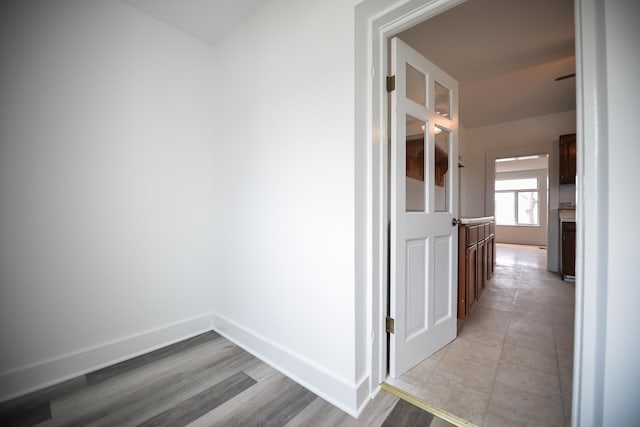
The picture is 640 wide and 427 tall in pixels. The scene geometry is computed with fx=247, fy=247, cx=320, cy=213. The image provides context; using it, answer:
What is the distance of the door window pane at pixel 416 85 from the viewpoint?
5.51 feet

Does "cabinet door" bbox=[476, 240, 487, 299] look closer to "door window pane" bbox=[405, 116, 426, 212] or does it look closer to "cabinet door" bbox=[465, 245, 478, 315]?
"cabinet door" bbox=[465, 245, 478, 315]

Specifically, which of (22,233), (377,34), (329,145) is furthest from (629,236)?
(22,233)

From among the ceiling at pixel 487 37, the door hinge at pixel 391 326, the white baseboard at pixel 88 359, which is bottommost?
the white baseboard at pixel 88 359

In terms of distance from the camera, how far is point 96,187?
1751 millimetres

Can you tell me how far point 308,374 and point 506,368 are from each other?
4.44 feet

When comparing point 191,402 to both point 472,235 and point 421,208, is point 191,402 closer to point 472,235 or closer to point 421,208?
point 421,208

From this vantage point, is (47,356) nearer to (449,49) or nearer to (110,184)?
(110,184)

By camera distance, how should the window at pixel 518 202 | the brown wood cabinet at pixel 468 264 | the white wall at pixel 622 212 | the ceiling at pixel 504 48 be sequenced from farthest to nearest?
1. the window at pixel 518 202
2. the brown wood cabinet at pixel 468 264
3. the ceiling at pixel 504 48
4. the white wall at pixel 622 212

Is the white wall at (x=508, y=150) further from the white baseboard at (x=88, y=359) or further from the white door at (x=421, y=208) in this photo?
the white baseboard at (x=88, y=359)

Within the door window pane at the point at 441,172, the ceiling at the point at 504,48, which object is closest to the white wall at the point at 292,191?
the door window pane at the point at 441,172

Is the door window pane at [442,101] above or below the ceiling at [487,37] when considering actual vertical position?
below

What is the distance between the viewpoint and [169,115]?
82.4 inches

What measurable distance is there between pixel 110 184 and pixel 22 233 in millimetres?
532

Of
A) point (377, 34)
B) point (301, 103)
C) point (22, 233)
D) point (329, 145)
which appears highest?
point (377, 34)
